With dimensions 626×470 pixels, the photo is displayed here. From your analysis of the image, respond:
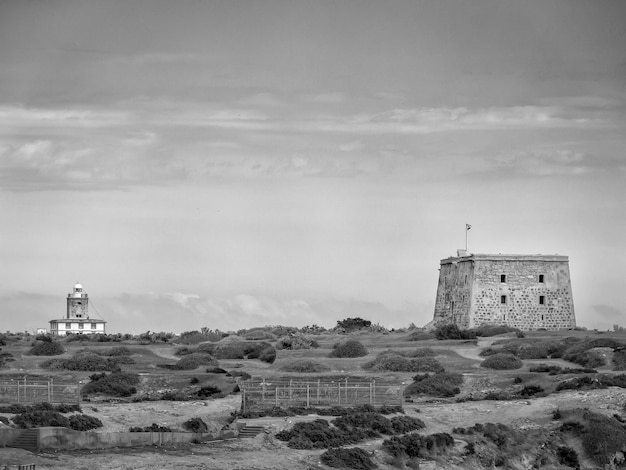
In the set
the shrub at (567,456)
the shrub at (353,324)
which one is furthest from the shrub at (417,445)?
the shrub at (353,324)

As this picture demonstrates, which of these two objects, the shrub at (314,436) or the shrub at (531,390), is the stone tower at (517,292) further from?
the shrub at (314,436)

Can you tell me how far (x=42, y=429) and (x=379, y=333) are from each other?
6085 centimetres

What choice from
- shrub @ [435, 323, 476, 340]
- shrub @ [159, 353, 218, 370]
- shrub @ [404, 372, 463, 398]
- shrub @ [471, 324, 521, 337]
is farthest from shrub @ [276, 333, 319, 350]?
shrub @ [404, 372, 463, 398]

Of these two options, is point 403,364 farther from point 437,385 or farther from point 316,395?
point 316,395

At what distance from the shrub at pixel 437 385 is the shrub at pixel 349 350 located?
14373mm

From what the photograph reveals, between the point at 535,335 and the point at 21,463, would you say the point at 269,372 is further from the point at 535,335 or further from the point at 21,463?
the point at 21,463

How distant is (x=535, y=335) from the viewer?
83250mm

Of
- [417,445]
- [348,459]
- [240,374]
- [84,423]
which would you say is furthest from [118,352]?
[348,459]

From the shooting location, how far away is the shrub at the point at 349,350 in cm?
7825

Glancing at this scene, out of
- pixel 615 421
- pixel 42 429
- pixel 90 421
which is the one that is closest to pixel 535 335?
pixel 615 421

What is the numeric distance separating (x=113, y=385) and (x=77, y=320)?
68107 millimetres

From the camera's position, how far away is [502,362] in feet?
226

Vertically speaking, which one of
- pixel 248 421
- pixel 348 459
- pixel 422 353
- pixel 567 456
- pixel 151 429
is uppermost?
pixel 422 353

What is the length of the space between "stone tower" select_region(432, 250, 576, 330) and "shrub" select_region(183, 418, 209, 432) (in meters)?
40.1
